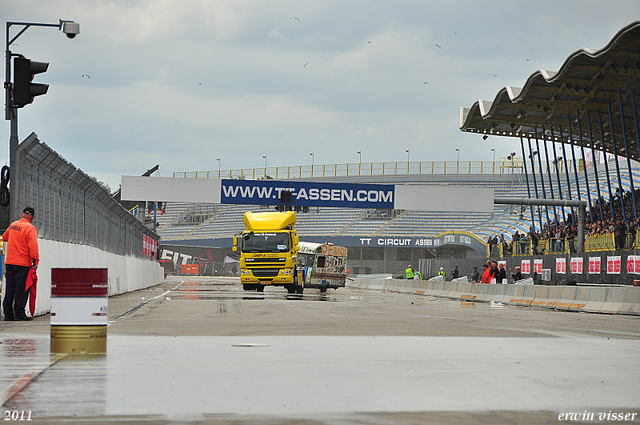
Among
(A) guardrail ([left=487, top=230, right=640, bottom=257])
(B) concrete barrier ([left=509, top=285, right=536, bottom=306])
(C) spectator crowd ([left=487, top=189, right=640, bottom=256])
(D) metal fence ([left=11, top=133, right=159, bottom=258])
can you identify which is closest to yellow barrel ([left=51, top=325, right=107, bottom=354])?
(D) metal fence ([left=11, top=133, right=159, bottom=258])

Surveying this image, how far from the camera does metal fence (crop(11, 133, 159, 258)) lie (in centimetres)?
1455

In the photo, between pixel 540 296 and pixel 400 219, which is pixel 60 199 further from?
pixel 400 219

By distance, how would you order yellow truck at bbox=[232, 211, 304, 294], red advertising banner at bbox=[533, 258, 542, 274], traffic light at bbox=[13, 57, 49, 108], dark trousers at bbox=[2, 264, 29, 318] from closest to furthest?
dark trousers at bbox=[2, 264, 29, 318] → traffic light at bbox=[13, 57, 49, 108] → yellow truck at bbox=[232, 211, 304, 294] → red advertising banner at bbox=[533, 258, 542, 274]

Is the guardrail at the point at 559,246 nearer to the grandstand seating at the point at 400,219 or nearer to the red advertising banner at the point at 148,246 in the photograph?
the red advertising banner at the point at 148,246

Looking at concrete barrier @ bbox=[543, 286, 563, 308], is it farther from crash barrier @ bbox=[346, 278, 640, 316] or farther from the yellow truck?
the yellow truck

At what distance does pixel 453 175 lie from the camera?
85250 mm

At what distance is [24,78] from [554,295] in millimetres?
17781

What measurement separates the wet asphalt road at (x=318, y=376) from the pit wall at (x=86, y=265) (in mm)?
2324

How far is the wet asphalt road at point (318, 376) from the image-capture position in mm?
5336

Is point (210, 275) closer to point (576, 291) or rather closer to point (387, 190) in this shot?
point (387, 190)

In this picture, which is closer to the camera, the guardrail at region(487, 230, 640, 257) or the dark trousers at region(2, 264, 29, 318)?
the dark trousers at region(2, 264, 29, 318)

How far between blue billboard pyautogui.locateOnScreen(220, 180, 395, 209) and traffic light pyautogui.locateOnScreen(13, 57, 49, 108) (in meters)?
29.2

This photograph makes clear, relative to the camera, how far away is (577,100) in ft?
155

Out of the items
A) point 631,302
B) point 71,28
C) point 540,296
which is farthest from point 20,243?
point 540,296
